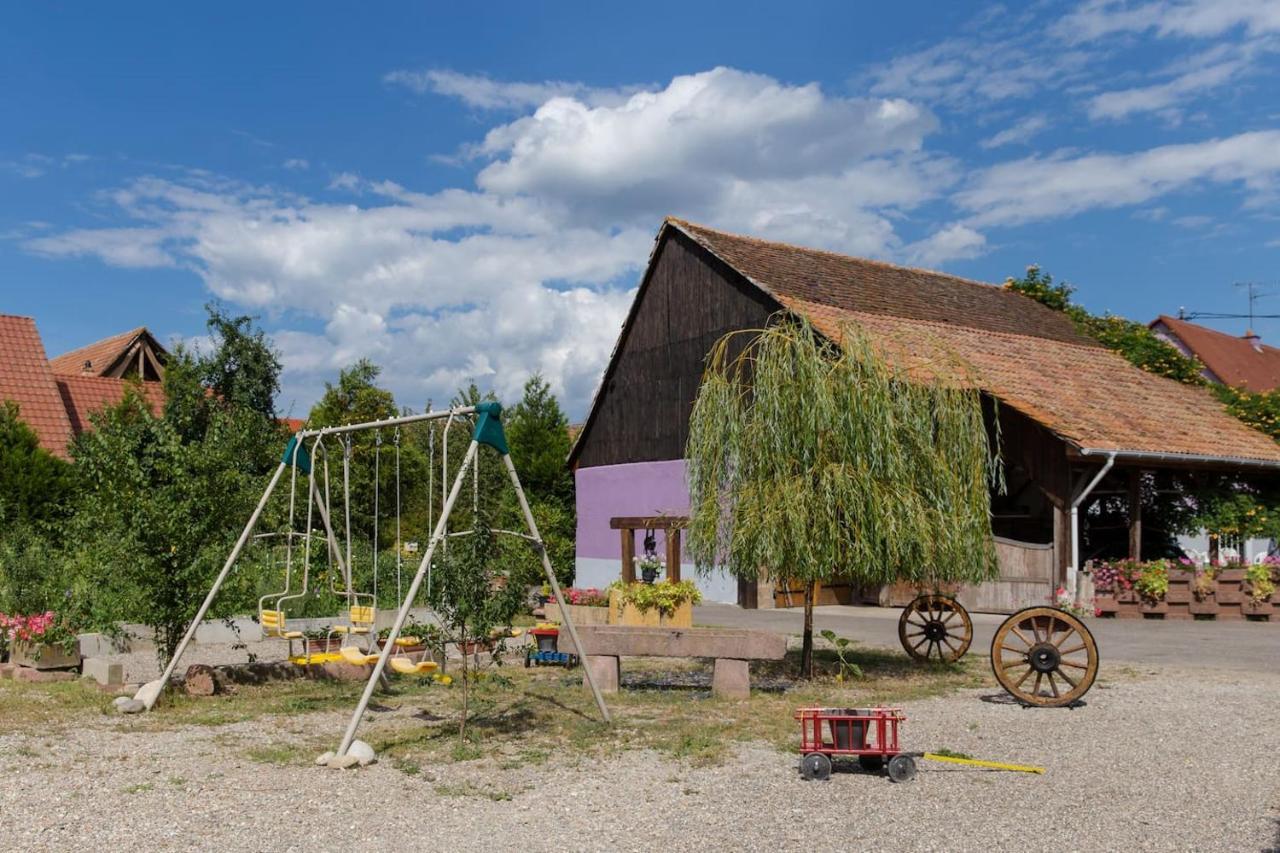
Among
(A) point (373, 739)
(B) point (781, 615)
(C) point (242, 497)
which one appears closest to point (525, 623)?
(B) point (781, 615)

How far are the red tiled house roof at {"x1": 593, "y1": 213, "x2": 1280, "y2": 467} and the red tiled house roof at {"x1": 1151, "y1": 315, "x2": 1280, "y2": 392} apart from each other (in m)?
14.8

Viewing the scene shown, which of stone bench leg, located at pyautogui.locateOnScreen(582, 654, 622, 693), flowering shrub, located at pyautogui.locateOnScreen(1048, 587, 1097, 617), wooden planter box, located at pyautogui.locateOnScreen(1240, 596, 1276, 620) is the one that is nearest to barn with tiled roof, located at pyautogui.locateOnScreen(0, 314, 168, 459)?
stone bench leg, located at pyautogui.locateOnScreen(582, 654, 622, 693)

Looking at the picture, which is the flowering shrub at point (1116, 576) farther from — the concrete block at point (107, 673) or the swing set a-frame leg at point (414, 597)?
the concrete block at point (107, 673)

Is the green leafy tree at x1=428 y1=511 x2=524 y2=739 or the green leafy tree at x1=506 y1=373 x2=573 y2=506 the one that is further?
the green leafy tree at x1=506 y1=373 x2=573 y2=506

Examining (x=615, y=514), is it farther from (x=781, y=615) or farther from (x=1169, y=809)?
(x=1169, y=809)

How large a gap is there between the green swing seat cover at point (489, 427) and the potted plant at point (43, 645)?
6061 millimetres

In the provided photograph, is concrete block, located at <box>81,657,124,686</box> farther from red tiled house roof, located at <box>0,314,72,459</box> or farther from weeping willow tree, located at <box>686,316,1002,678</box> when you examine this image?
red tiled house roof, located at <box>0,314,72,459</box>

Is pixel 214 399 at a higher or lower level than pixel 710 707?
higher

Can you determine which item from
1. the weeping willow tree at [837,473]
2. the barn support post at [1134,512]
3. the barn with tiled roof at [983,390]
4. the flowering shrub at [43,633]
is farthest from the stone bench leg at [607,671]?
the barn support post at [1134,512]

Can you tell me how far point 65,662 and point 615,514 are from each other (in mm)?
13941

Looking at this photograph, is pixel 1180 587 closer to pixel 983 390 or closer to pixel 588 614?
pixel 983 390

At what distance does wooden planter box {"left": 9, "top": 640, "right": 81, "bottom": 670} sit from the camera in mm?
11547

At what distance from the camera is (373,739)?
835 cm

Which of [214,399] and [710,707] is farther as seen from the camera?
[214,399]
